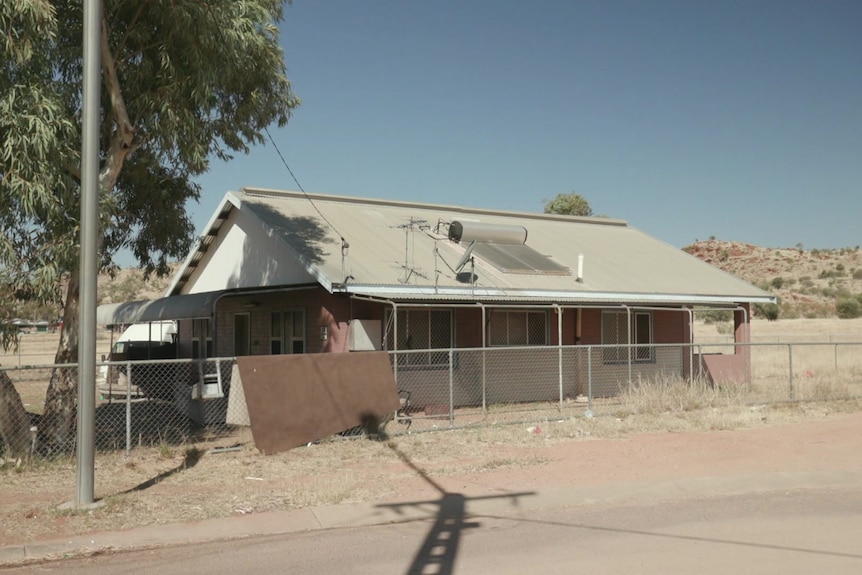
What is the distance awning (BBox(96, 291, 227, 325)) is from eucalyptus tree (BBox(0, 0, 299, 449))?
166 centimetres

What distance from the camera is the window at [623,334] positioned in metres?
19.6

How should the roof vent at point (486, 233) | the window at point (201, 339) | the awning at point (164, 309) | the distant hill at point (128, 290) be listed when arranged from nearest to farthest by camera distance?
1. the awning at point (164, 309)
2. the roof vent at point (486, 233)
3. the window at point (201, 339)
4. the distant hill at point (128, 290)

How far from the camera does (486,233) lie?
18.9 meters

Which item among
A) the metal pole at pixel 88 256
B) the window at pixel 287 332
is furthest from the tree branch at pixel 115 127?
the window at pixel 287 332

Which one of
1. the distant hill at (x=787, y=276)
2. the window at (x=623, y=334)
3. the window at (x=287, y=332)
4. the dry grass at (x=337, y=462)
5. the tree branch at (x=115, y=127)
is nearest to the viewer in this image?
the dry grass at (x=337, y=462)

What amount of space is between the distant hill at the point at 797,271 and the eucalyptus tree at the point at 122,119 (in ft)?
174

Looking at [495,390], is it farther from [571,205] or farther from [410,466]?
[571,205]

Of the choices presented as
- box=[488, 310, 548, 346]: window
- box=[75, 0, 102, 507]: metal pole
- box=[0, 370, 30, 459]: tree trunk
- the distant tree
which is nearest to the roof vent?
box=[488, 310, 548, 346]: window

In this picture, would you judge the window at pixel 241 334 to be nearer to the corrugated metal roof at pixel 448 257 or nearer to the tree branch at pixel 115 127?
the corrugated metal roof at pixel 448 257

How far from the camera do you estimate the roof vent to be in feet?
60.1

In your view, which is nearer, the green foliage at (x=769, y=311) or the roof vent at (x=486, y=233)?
the roof vent at (x=486, y=233)

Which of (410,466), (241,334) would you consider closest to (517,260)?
(241,334)

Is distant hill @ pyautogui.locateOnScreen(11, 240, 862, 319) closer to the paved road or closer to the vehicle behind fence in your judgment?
the vehicle behind fence

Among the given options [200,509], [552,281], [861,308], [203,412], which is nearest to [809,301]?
[861,308]
